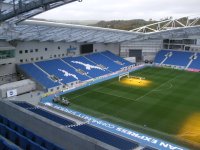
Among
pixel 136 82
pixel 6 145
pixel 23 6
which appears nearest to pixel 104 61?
pixel 136 82

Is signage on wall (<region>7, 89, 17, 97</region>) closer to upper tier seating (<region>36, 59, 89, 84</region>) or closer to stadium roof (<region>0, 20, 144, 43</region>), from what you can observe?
stadium roof (<region>0, 20, 144, 43</region>)

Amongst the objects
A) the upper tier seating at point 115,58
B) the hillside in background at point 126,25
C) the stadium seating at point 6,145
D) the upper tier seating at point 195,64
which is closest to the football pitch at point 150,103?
the upper tier seating at point 195,64

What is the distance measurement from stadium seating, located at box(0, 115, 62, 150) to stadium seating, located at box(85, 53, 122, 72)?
38.6 meters

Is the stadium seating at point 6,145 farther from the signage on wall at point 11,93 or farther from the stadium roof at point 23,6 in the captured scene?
the signage on wall at point 11,93

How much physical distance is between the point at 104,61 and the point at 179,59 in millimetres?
19252

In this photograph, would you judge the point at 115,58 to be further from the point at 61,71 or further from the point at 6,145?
the point at 6,145

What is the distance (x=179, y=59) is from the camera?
57.8 meters

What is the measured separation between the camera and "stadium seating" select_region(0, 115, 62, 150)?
403 inches

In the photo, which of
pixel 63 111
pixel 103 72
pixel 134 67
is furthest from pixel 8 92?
pixel 134 67

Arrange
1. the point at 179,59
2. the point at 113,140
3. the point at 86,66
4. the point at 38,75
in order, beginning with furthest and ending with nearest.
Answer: the point at 179,59 < the point at 86,66 < the point at 38,75 < the point at 113,140

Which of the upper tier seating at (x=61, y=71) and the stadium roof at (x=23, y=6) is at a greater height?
the stadium roof at (x=23, y=6)

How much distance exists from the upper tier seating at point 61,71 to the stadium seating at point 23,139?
26779mm

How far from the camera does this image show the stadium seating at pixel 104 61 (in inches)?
2023

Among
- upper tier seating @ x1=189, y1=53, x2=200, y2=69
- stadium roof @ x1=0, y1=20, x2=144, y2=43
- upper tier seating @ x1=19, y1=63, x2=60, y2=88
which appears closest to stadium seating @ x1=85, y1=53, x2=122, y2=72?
stadium roof @ x1=0, y1=20, x2=144, y2=43
